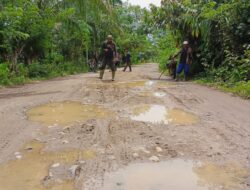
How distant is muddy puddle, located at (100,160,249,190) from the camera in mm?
3221

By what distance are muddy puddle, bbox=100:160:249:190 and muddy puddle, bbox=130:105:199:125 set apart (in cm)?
195

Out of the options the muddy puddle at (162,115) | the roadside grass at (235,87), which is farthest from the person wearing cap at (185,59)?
the muddy puddle at (162,115)

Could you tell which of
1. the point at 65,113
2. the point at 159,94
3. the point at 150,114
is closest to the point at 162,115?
the point at 150,114

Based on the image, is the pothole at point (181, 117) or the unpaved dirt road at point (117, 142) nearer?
the unpaved dirt road at point (117, 142)

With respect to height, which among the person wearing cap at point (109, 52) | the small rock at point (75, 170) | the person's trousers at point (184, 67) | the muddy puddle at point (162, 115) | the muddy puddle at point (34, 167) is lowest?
the muddy puddle at point (34, 167)

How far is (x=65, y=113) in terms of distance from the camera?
20.9 feet

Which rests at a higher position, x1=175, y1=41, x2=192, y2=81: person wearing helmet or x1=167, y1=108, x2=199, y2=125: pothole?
x1=175, y1=41, x2=192, y2=81: person wearing helmet

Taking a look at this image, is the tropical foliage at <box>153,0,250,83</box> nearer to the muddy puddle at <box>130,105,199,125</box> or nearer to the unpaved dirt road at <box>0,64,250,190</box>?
the muddy puddle at <box>130,105,199,125</box>

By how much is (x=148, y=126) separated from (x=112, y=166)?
5.67 feet

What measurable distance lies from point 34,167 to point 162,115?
3028 millimetres

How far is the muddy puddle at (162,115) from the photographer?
577 cm

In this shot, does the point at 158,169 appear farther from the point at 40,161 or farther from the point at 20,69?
the point at 20,69

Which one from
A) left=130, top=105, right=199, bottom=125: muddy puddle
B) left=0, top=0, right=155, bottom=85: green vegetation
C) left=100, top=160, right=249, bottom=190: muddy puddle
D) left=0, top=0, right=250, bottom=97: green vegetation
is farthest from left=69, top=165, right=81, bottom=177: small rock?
left=0, top=0, right=155, bottom=85: green vegetation

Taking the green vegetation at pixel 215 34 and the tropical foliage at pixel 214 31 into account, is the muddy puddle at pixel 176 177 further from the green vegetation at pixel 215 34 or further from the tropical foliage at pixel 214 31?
the tropical foliage at pixel 214 31
